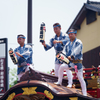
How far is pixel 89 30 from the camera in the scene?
Result: 16.0 metres

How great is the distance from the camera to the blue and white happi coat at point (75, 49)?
6250 millimetres

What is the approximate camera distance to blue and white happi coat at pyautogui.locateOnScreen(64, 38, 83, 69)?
246 inches

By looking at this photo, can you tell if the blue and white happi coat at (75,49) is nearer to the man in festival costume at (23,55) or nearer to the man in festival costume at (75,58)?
the man in festival costume at (75,58)

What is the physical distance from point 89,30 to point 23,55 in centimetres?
962

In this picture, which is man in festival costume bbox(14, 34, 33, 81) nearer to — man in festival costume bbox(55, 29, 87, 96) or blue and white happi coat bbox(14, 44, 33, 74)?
blue and white happi coat bbox(14, 44, 33, 74)

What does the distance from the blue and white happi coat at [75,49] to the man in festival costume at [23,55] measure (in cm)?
116

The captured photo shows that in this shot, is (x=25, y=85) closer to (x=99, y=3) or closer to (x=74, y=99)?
(x=74, y=99)

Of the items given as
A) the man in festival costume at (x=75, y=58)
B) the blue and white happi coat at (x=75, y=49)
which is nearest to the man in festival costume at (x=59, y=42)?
the blue and white happi coat at (x=75, y=49)

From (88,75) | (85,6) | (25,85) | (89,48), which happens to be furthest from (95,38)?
(25,85)

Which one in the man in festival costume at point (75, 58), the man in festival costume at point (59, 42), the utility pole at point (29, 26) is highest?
the utility pole at point (29, 26)

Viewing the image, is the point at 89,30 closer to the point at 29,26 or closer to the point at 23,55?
the point at 29,26

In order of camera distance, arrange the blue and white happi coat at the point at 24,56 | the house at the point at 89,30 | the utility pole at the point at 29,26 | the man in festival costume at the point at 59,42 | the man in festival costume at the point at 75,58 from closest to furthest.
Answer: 1. the man in festival costume at the point at 75,58
2. the man in festival costume at the point at 59,42
3. the utility pole at the point at 29,26
4. the blue and white happi coat at the point at 24,56
5. the house at the point at 89,30

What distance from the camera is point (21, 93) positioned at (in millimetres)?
5883

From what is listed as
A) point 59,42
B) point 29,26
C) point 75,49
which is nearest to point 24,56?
point 29,26
